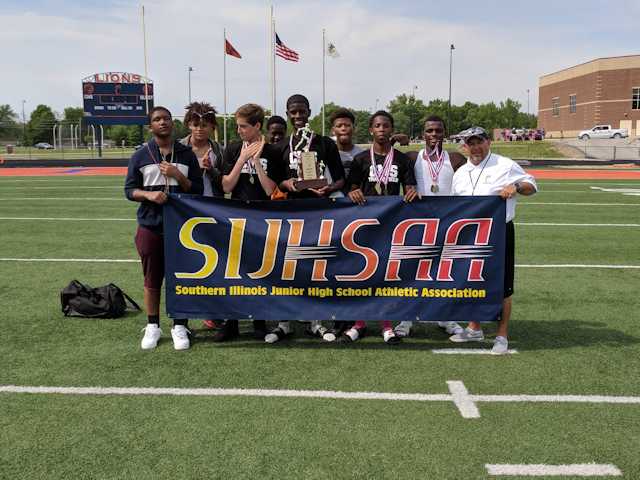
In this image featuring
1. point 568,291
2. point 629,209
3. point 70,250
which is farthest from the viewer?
point 629,209

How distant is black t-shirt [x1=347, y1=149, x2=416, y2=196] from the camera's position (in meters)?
4.86

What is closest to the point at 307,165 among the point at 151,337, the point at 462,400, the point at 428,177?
the point at 428,177

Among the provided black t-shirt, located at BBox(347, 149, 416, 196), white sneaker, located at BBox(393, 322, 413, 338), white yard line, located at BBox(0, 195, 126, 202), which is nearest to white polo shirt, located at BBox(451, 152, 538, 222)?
black t-shirt, located at BBox(347, 149, 416, 196)

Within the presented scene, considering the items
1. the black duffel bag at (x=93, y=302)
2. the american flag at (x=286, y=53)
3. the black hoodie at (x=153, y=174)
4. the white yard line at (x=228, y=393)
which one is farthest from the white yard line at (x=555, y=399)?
the american flag at (x=286, y=53)

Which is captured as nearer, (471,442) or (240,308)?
(471,442)

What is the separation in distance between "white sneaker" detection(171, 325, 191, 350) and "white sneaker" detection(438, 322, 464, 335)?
2.25m

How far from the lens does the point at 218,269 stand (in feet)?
16.1

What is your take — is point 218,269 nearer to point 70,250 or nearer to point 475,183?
point 475,183

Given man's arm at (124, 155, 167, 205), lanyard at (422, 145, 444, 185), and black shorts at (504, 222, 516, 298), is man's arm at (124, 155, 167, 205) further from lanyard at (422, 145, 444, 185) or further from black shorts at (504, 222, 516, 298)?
black shorts at (504, 222, 516, 298)

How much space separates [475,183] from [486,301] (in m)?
0.96

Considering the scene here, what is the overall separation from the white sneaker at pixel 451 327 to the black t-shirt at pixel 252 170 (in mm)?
1955

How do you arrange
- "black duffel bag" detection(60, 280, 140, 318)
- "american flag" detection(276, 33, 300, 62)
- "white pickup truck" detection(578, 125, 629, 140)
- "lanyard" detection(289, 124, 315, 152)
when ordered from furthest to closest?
"white pickup truck" detection(578, 125, 629, 140)
"american flag" detection(276, 33, 300, 62)
"black duffel bag" detection(60, 280, 140, 318)
"lanyard" detection(289, 124, 315, 152)

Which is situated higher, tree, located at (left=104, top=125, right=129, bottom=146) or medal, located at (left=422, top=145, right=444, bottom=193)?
tree, located at (left=104, top=125, right=129, bottom=146)

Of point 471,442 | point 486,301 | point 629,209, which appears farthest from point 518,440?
point 629,209
